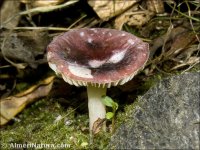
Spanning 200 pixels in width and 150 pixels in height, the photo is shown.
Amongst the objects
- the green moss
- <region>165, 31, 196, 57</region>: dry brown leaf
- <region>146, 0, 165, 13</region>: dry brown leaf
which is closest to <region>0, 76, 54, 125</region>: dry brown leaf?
the green moss

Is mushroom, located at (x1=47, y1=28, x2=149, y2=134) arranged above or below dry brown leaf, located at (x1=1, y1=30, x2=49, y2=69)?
above

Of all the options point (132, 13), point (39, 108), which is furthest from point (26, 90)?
point (132, 13)

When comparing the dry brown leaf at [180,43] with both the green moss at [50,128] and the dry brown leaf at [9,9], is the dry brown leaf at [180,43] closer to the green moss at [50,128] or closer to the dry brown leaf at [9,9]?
the green moss at [50,128]

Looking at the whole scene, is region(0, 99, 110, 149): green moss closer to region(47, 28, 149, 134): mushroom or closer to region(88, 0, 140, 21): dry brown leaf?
region(47, 28, 149, 134): mushroom

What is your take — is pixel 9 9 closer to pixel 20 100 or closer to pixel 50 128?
pixel 20 100

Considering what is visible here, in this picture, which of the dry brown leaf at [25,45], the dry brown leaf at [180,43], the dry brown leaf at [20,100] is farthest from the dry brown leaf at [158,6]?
the dry brown leaf at [20,100]

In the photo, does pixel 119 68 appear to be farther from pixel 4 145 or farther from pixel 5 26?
pixel 5 26

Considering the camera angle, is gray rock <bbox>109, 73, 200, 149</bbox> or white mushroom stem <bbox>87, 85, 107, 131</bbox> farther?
white mushroom stem <bbox>87, 85, 107, 131</bbox>
